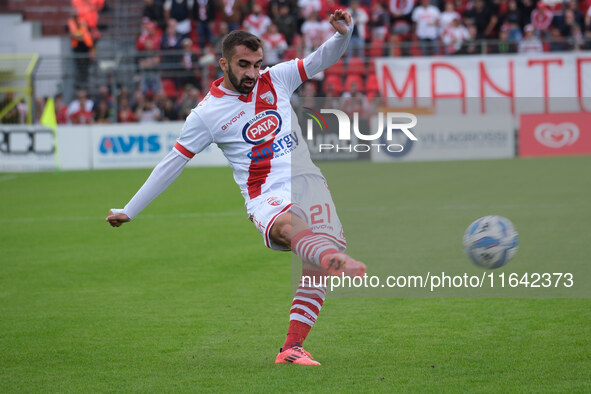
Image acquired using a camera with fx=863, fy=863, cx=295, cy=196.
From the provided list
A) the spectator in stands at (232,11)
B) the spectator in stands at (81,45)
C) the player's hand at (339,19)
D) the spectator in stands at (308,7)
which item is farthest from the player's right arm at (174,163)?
the spectator in stands at (81,45)

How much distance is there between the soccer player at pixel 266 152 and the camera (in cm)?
536

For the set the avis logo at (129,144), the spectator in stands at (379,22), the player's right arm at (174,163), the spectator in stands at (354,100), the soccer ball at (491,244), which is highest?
the spectator in stands at (379,22)

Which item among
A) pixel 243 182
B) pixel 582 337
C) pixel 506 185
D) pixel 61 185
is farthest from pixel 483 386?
pixel 61 185

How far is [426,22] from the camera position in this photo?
77.0 feet

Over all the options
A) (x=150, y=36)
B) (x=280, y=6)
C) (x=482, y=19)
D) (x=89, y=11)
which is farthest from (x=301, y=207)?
(x=89, y=11)

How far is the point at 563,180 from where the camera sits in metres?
15.8

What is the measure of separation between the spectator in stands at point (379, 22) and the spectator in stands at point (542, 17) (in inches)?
156

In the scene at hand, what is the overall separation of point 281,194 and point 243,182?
336 mm

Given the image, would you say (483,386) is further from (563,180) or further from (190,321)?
(563,180)

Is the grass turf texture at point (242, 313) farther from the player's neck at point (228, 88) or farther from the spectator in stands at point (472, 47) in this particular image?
the spectator in stands at point (472, 47)

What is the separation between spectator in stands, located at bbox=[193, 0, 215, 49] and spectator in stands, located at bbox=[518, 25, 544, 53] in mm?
8888

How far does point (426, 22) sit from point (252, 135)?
18.8 m

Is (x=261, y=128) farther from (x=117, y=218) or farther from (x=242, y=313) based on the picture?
(x=242, y=313)

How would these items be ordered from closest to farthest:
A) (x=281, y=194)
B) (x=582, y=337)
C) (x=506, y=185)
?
(x=281, y=194) < (x=582, y=337) < (x=506, y=185)
